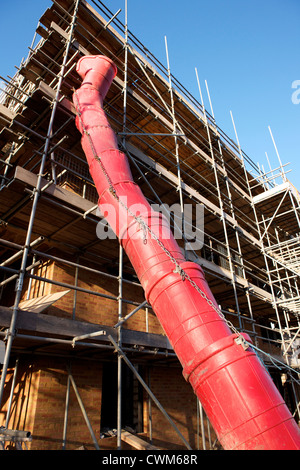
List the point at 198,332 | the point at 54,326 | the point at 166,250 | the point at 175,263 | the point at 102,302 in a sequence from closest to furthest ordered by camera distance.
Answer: the point at 198,332, the point at 175,263, the point at 166,250, the point at 54,326, the point at 102,302

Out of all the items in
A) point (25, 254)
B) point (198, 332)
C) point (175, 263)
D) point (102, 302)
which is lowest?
point (198, 332)

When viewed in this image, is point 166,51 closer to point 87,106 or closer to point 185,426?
point 87,106

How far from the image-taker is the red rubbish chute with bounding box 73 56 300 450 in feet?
9.89

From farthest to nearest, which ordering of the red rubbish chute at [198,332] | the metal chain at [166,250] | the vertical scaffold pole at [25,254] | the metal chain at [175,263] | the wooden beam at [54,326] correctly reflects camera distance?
the wooden beam at [54,326] < the vertical scaffold pole at [25,254] < the metal chain at [166,250] < the metal chain at [175,263] < the red rubbish chute at [198,332]

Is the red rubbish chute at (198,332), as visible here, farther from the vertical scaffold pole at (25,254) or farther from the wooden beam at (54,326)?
the wooden beam at (54,326)

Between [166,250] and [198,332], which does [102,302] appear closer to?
[166,250]

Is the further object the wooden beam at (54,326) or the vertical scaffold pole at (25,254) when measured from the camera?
the wooden beam at (54,326)

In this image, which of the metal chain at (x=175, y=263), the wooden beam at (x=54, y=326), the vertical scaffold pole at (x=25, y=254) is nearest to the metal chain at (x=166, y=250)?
the metal chain at (x=175, y=263)

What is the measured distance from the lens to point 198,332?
11.9ft

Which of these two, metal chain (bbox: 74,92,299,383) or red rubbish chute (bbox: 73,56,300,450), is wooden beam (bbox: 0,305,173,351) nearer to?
red rubbish chute (bbox: 73,56,300,450)

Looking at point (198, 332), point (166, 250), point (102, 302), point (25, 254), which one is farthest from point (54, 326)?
point (102, 302)

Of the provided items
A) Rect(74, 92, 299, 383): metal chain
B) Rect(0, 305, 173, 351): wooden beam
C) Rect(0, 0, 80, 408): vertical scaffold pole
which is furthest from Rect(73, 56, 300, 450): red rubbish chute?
Rect(0, 305, 173, 351): wooden beam

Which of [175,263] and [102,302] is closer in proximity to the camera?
[175,263]

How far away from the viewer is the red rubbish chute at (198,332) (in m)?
3.02
